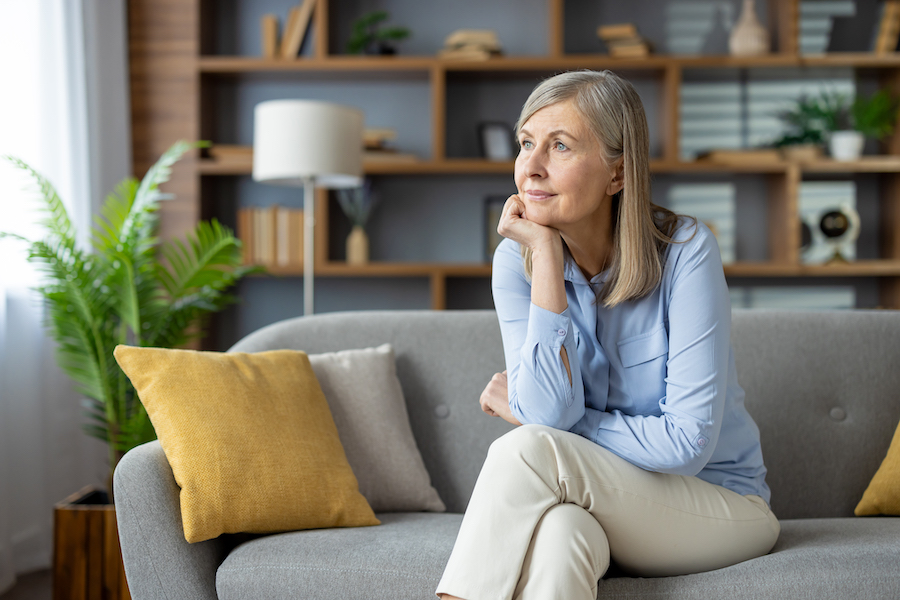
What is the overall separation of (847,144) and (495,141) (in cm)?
155

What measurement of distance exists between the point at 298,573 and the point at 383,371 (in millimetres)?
548

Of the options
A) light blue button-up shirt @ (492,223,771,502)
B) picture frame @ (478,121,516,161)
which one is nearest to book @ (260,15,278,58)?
picture frame @ (478,121,516,161)

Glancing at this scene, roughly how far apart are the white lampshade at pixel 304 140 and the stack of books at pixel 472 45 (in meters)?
0.74

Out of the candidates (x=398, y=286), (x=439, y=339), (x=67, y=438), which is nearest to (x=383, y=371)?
(x=439, y=339)

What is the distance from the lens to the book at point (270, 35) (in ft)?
11.2

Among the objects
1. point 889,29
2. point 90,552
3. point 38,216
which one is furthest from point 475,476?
point 889,29

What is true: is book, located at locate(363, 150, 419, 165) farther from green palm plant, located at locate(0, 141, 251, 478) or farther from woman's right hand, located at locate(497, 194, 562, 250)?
woman's right hand, located at locate(497, 194, 562, 250)

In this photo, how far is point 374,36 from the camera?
337cm

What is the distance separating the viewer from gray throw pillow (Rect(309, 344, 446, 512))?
1.71 metres

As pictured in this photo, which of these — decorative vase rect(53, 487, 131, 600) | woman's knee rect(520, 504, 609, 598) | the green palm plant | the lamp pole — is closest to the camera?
woman's knee rect(520, 504, 609, 598)

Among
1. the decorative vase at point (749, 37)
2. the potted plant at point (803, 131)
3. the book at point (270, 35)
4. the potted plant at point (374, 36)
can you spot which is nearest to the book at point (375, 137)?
the potted plant at point (374, 36)

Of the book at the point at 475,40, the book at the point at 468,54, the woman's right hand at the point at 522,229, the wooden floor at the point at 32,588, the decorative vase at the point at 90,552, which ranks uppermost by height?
the book at the point at 475,40

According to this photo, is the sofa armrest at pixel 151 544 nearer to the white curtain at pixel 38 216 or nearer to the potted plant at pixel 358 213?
the white curtain at pixel 38 216

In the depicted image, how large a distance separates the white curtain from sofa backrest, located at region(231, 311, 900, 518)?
1.16 meters
